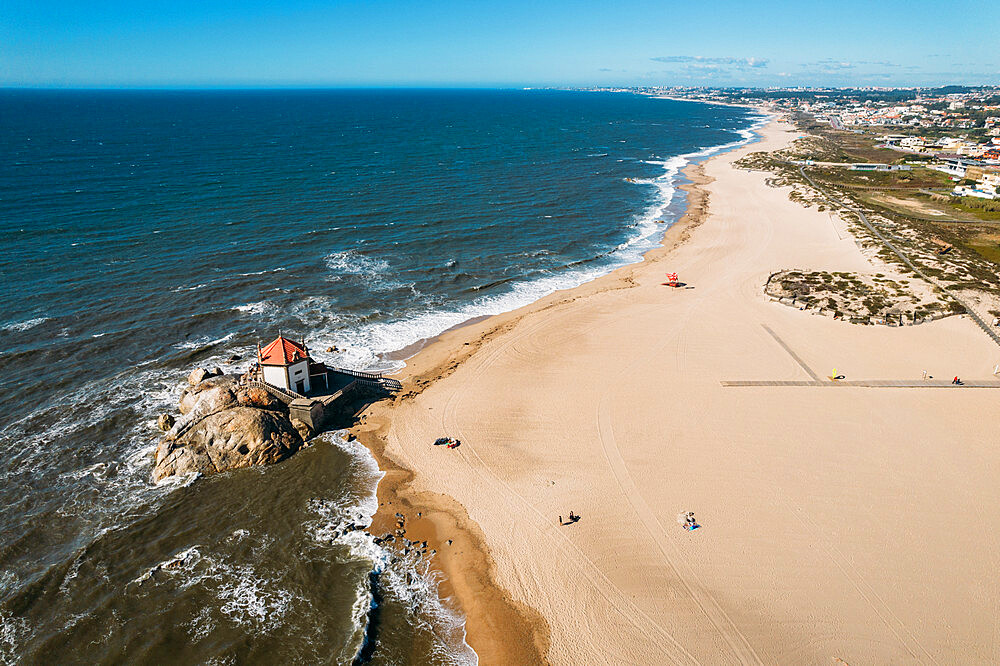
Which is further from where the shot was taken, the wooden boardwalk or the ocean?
the wooden boardwalk

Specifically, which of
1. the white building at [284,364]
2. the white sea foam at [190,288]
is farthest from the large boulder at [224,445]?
the white sea foam at [190,288]

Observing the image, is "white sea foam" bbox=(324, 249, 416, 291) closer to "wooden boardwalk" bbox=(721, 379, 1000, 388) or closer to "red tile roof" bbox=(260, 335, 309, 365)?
"red tile roof" bbox=(260, 335, 309, 365)

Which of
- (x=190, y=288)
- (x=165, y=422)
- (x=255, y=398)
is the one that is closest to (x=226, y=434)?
(x=255, y=398)

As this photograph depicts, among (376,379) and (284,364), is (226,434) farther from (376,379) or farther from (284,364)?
(376,379)

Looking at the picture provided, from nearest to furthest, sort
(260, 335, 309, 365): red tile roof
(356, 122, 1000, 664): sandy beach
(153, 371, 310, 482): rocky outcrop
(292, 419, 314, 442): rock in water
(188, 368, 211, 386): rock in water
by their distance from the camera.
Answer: (356, 122, 1000, 664): sandy beach, (153, 371, 310, 482): rocky outcrop, (260, 335, 309, 365): red tile roof, (292, 419, 314, 442): rock in water, (188, 368, 211, 386): rock in water

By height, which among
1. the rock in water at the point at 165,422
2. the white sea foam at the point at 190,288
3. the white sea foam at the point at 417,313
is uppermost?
the white sea foam at the point at 190,288

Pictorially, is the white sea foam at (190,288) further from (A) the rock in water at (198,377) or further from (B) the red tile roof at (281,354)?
(B) the red tile roof at (281,354)

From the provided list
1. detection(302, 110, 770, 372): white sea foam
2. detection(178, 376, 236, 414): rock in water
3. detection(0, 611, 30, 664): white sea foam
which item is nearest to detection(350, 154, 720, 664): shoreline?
detection(302, 110, 770, 372): white sea foam
